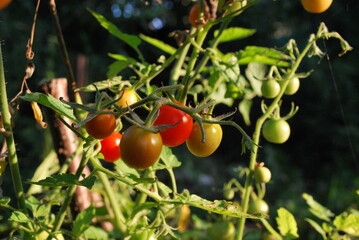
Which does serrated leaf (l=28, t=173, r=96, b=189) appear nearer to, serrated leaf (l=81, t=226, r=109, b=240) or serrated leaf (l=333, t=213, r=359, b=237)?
serrated leaf (l=81, t=226, r=109, b=240)

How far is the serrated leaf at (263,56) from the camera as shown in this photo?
0.65m

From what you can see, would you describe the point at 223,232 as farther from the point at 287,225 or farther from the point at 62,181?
the point at 62,181

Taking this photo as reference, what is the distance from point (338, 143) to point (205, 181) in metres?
0.96

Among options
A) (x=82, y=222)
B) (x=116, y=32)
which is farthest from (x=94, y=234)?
(x=116, y=32)

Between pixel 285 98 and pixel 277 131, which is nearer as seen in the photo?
pixel 277 131

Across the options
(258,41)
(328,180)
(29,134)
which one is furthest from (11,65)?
(328,180)

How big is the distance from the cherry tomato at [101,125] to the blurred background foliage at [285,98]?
2.19 m

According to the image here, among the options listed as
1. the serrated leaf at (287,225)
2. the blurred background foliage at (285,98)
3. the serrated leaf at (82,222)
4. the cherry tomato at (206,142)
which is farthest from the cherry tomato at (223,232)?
the blurred background foliage at (285,98)

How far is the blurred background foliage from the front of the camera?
8.46 ft

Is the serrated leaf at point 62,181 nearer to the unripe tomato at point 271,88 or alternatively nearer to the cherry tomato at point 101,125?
the cherry tomato at point 101,125

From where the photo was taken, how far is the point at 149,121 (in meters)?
0.36

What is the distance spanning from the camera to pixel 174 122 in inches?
15.2

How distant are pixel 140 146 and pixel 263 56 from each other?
0.37 metres

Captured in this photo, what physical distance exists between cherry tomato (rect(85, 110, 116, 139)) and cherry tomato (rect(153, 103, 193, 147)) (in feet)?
0.16
